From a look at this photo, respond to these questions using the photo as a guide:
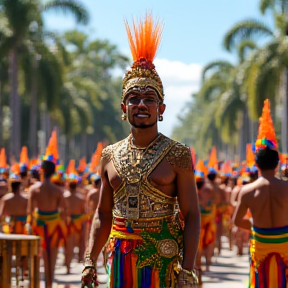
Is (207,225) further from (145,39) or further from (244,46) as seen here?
(244,46)

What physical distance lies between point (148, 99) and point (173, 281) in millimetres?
1156

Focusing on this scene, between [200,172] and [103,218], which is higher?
[200,172]

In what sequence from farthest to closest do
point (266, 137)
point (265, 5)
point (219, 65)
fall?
1. point (219, 65)
2. point (265, 5)
3. point (266, 137)

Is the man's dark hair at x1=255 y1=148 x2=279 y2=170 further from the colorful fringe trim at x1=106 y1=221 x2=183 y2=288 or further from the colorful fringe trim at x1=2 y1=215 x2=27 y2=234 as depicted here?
the colorful fringe trim at x1=2 y1=215 x2=27 y2=234

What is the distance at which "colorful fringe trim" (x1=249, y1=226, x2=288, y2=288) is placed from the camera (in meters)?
6.45

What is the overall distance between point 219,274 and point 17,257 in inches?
265

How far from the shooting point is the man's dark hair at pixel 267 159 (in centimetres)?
653

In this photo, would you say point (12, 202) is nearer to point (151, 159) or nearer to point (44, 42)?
point (151, 159)

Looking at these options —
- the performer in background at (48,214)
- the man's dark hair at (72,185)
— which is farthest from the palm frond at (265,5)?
the performer in background at (48,214)

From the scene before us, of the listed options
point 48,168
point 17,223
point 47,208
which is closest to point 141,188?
point 48,168

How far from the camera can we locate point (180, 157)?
4.40 metres

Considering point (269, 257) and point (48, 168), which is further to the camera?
point (48, 168)

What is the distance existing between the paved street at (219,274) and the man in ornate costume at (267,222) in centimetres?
438

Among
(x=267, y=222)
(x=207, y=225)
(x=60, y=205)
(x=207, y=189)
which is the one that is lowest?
(x=267, y=222)
